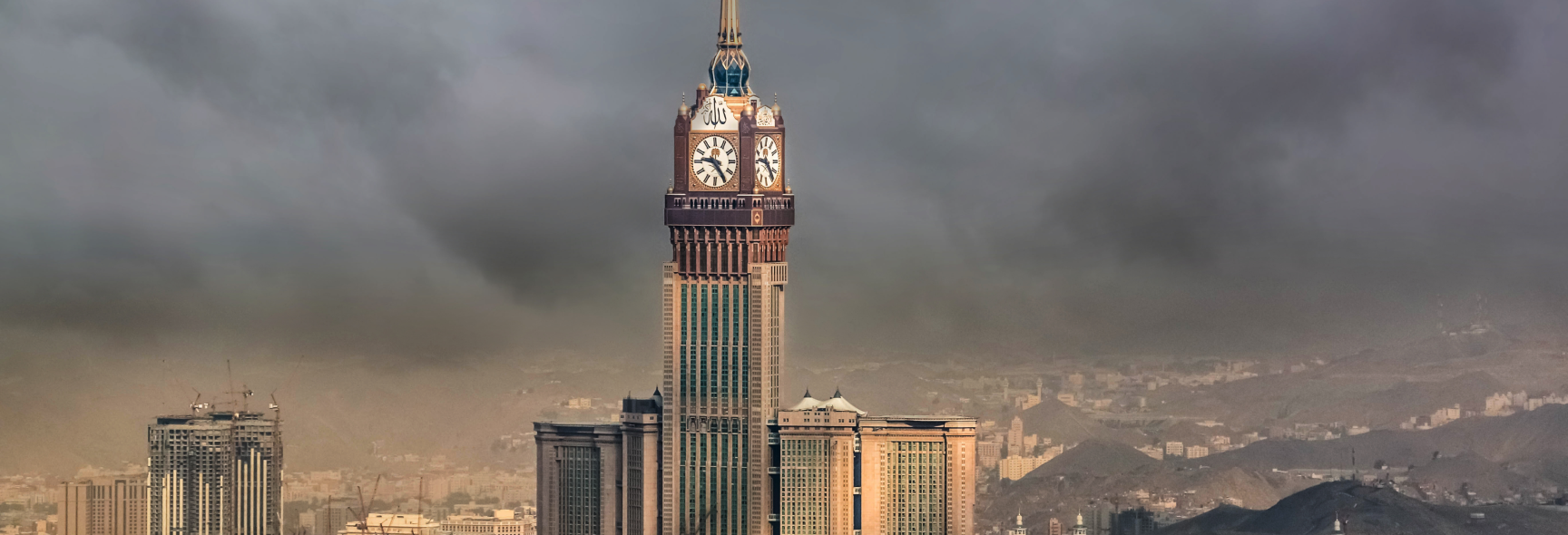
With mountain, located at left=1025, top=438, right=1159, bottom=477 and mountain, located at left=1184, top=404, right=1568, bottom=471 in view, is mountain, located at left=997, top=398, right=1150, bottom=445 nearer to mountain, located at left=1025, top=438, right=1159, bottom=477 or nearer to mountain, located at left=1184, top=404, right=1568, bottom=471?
mountain, located at left=1025, top=438, right=1159, bottom=477

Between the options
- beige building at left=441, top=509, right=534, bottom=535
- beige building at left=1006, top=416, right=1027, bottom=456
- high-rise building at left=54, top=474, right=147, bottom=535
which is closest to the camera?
beige building at left=1006, top=416, right=1027, bottom=456

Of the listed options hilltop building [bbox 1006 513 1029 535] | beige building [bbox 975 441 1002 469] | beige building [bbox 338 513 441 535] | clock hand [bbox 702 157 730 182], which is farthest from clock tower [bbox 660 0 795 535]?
beige building [bbox 338 513 441 535]

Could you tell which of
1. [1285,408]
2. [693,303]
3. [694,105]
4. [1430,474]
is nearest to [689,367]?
[693,303]

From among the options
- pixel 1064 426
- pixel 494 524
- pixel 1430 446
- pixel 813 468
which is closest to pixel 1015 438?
pixel 1064 426

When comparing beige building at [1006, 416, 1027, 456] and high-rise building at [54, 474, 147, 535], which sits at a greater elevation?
beige building at [1006, 416, 1027, 456]

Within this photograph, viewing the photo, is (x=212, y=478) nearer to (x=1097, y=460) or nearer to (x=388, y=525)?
(x=388, y=525)

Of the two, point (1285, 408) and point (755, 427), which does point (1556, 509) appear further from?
point (755, 427)
